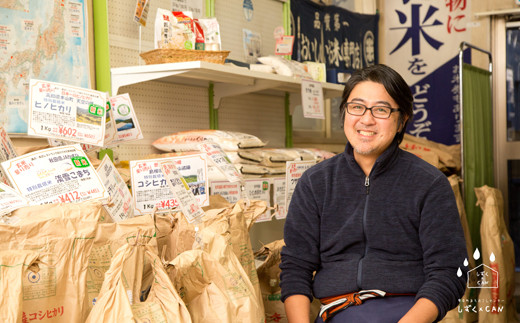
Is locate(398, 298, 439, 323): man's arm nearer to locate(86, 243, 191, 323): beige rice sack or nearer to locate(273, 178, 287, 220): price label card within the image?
locate(86, 243, 191, 323): beige rice sack

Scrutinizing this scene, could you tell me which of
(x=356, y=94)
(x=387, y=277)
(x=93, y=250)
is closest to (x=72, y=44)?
(x=93, y=250)

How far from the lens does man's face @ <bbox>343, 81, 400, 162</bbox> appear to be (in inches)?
66.9

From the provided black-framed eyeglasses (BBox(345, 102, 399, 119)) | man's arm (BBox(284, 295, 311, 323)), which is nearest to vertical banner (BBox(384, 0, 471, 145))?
black-framed eyeglasses (BBox(345, 102, 399, 119))

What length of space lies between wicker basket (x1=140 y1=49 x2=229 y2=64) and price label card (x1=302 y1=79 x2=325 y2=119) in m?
0.74

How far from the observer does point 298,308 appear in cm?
172

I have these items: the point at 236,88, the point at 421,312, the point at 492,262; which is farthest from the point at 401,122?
the point at 492,262

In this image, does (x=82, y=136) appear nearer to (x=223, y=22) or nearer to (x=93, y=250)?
(x=93, y=250)

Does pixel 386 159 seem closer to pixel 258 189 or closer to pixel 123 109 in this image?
pixel 123 109

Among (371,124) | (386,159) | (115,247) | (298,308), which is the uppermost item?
(371,124)

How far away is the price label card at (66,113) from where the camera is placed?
5.58ft

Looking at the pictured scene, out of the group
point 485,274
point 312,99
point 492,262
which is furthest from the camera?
point 485,274

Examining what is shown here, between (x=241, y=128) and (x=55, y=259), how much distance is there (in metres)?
2.08

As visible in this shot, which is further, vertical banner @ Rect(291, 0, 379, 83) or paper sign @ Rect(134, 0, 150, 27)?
vertical banner @ Rect(291, 0, 379, 83)

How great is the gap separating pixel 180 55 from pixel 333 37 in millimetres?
2590
